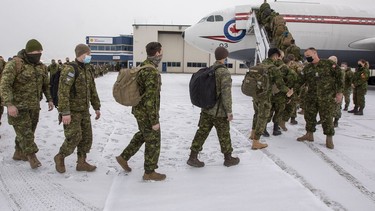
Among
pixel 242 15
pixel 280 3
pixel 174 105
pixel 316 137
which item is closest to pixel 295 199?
pixel 316 137

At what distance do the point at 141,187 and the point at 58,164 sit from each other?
130 cm

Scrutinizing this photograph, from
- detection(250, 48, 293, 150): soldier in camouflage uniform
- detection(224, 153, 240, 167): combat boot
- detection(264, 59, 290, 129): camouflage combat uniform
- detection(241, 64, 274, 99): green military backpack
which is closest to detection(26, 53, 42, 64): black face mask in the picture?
detection(224, 153, 240, 167): combat boot

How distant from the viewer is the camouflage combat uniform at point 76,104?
4.00 metres

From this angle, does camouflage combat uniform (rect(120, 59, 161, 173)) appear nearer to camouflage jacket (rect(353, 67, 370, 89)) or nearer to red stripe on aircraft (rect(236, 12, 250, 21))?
camouflage jacket (rect(353, 67, 370, 89))

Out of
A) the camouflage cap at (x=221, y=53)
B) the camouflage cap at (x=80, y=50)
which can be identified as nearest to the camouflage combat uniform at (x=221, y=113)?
the camouflage cap at (x=221, y=53)

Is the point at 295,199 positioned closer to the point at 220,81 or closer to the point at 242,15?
the point at 220,81

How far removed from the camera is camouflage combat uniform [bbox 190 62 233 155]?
432 cm

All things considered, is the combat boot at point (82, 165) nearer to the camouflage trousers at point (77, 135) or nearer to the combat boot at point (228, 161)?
the camouflage trousers at point (77, 135)

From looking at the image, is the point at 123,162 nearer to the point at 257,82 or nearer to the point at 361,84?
the point at 257,82

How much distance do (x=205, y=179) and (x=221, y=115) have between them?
0.94 m

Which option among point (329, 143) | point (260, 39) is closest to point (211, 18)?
point (260, 39)

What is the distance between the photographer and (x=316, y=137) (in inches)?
267

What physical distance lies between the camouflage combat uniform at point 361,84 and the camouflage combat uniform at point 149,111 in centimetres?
823

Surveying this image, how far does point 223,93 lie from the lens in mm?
4324
